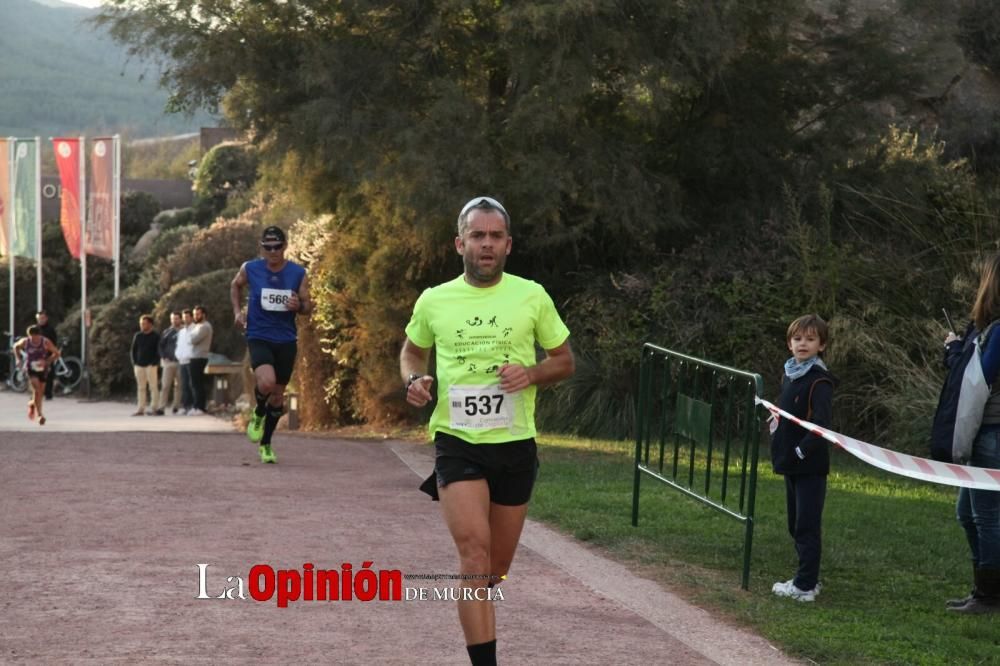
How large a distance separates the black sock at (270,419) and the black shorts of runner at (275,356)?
0.98 ft

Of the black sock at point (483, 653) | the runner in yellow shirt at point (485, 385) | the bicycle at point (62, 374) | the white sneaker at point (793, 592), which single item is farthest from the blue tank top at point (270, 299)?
the bicycle at point (62, 374)

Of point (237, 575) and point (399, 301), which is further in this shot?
point (399, 301)

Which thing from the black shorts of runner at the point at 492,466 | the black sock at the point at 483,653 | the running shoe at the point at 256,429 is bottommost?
the running shoe at the point at 256,429

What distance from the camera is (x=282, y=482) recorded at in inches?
492

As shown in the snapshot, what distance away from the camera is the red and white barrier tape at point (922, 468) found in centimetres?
723

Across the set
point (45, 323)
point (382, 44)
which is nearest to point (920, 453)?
point (382, 44)

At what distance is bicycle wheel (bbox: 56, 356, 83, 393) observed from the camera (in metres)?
36.9

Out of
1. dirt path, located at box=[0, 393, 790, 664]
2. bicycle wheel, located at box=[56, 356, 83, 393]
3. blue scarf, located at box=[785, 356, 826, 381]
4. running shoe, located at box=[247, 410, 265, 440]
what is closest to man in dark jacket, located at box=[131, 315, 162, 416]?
bicycle wheel, located at box=[56, 356, 83, 393]

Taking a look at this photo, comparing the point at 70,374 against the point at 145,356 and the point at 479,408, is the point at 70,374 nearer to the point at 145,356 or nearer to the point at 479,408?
the point at 145,356

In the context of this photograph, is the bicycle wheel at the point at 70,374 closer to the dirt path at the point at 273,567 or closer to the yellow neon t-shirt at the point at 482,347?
the dirt path at the point at 273,567

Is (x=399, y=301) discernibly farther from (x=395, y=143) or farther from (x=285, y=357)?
(x=285, y=357)

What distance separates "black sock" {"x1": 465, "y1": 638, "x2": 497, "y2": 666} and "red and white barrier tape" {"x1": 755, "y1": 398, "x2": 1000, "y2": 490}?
2.27 m

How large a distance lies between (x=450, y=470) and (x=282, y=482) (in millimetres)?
6642

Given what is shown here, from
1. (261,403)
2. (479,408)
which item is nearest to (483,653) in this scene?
(479,408)
